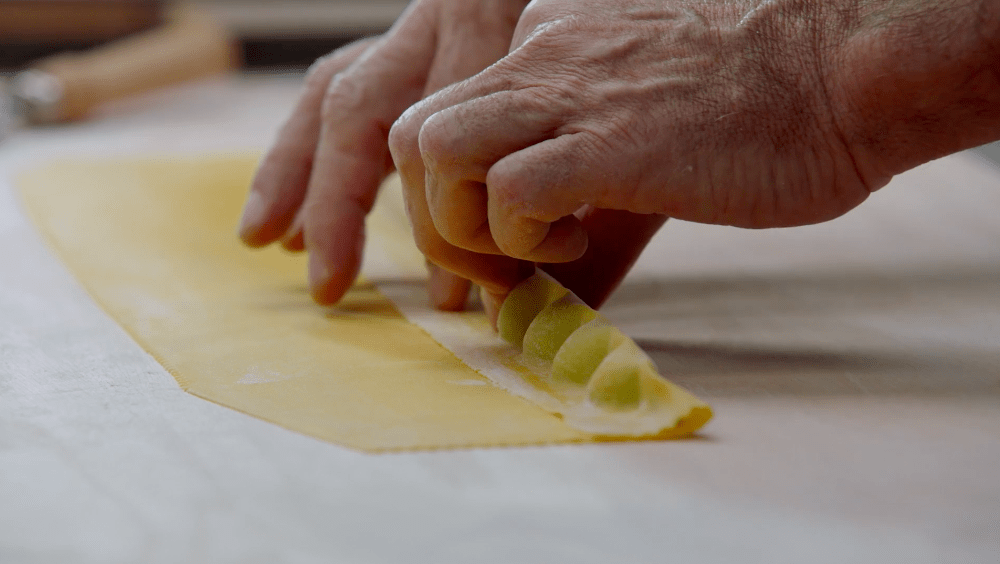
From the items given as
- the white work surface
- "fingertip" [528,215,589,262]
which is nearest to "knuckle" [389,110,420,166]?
"fingertip" [528,215,589,262]

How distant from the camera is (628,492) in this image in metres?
0.63

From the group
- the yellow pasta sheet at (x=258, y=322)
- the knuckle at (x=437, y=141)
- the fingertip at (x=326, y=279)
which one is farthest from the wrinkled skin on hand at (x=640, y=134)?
the fingertip at (x=326, y=279)

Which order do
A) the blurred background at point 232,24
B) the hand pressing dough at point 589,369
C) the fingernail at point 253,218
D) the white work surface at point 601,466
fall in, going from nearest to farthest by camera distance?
the white work surface at point 601,466 → the hand pressing dough at point 589,369 → the fingernail at point 253,218 → the blurred background at point 232,24

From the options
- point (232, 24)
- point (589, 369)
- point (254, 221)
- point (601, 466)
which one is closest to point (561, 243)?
point (589, 369)

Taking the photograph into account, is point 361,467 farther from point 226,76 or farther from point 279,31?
point 279,31

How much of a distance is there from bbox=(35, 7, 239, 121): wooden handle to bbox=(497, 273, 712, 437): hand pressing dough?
5.08ft

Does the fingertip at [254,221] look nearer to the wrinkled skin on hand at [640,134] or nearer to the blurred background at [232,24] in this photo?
the wrinkled skin on hand at [640,134]

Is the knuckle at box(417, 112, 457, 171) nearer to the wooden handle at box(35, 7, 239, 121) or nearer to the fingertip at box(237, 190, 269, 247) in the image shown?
the fingertip at box(237, 190, 269, 247)

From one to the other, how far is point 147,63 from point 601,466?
2055 millimetres

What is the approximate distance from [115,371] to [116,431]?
5.7 inches

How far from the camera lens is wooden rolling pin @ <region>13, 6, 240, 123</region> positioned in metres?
2.09

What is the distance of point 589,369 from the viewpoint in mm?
792

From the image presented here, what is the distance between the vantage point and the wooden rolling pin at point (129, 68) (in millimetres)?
2086

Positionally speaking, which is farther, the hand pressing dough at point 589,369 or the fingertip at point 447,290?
the fingertip at point 447,290
